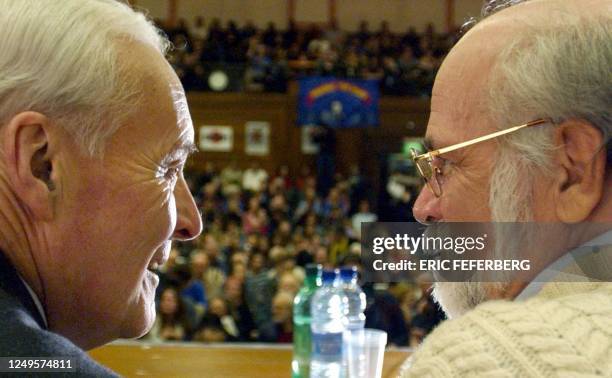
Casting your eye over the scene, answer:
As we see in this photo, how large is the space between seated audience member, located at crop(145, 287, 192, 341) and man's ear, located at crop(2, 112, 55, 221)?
3478mm

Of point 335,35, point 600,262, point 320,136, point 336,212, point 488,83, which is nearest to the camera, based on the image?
point 600,262

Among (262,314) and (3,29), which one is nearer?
(3,29)

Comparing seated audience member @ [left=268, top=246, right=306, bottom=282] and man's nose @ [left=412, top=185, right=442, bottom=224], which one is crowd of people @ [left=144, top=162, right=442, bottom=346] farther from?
man's nose @ [left=412, top=185, right=442, bottom=224]

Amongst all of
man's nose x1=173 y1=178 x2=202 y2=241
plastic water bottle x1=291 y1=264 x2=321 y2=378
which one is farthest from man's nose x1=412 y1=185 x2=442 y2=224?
plastic water bottle x1=291 y1=264 x2=321 y2=378

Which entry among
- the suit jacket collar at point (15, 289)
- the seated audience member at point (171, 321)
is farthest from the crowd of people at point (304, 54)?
the suit jacket collar at point (15, 289)

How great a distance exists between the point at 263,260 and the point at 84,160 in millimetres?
6045

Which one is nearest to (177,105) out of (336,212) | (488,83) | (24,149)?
(24,149)

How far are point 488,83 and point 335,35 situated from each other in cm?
1071

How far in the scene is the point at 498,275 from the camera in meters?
0.98

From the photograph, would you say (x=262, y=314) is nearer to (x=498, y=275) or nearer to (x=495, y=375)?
(x=498, y=275)

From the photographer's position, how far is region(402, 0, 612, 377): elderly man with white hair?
66cm

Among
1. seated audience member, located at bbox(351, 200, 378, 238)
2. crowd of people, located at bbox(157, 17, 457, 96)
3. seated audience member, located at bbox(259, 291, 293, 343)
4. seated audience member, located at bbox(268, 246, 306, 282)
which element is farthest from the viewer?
crowd of people, located at bbox(157, 17, 457, 96)

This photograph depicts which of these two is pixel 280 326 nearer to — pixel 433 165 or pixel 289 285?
pixel 289 285

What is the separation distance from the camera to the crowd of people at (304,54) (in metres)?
10.4
